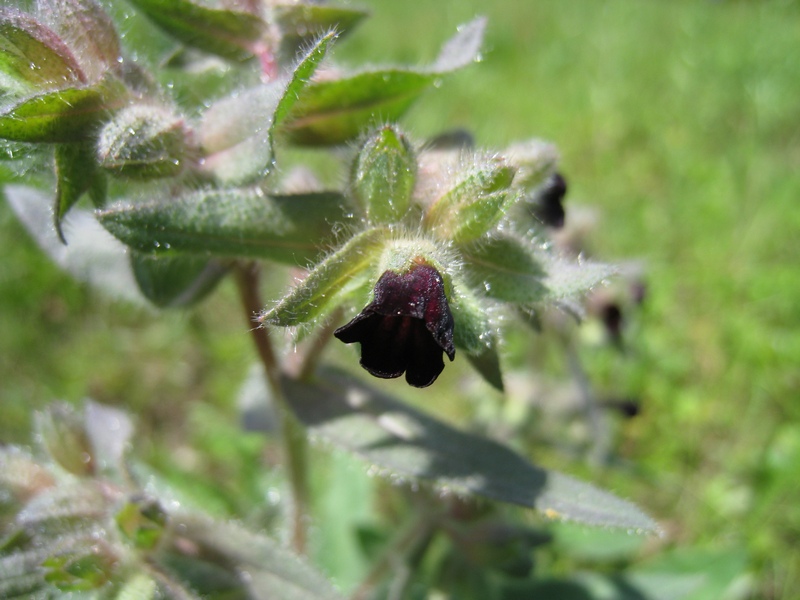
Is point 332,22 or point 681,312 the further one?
point 681,312

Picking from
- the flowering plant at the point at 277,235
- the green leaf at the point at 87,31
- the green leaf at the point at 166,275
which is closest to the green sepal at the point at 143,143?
the flowering plant at the point at 277,235

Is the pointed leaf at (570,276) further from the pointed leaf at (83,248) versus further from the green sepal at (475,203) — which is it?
the pointed leaf at (83,248)

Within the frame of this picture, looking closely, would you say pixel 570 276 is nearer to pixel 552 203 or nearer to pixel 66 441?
pixel 552 203

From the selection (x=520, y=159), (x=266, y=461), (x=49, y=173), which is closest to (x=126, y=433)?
(x=49, y=173)

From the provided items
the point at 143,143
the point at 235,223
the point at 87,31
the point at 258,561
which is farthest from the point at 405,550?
the point at 87,31

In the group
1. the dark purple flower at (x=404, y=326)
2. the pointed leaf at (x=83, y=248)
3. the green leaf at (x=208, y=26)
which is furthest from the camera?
the pointed leaf at (x=83, y=248)

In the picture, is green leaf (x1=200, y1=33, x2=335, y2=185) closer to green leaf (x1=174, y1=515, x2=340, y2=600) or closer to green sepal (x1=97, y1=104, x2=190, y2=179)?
green sepal (x1=97, y1=104, x2=190, y2=179)

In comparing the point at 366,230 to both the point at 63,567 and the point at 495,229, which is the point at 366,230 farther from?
the point at 63,567
